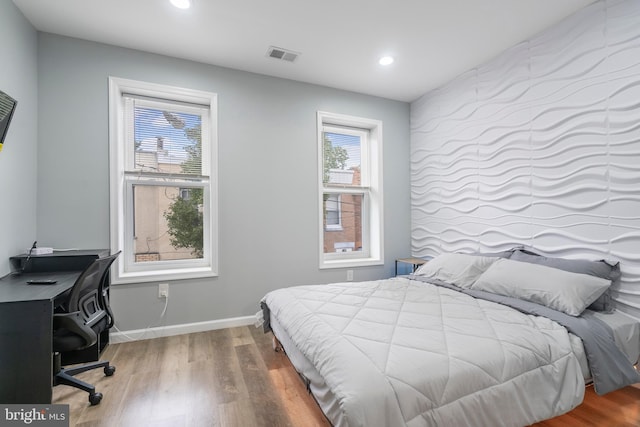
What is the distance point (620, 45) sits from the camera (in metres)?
2.02

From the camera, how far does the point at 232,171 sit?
3.06 m

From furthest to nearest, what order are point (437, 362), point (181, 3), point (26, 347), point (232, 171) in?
point (232, 171) < point (181, 3) < point (26, 347) < point (437, 362)

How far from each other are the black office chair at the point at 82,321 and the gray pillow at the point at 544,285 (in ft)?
9.15

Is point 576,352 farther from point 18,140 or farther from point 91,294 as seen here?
point 18,140

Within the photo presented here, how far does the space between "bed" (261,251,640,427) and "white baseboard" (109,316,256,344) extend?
785 mm

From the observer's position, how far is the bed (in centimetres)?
115

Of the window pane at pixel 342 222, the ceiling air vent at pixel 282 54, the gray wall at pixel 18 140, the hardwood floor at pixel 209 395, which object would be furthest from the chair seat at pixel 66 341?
the ceiling air vent at pixel 282 54

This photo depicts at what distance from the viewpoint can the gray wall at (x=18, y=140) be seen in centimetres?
200

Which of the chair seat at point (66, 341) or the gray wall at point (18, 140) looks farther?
the gray wall at point (18, 140)

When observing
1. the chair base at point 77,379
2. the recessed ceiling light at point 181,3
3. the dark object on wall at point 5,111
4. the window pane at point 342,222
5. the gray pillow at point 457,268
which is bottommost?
the chair base at point 77,379

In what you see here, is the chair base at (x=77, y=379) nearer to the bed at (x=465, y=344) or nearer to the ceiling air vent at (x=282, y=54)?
the bed at (x=465, y=344)

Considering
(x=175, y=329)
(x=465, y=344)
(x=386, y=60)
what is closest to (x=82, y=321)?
(x=175, y=329)

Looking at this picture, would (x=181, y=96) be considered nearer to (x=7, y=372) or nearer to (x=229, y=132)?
(x=229, y=132)

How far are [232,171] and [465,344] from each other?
2.56 m
